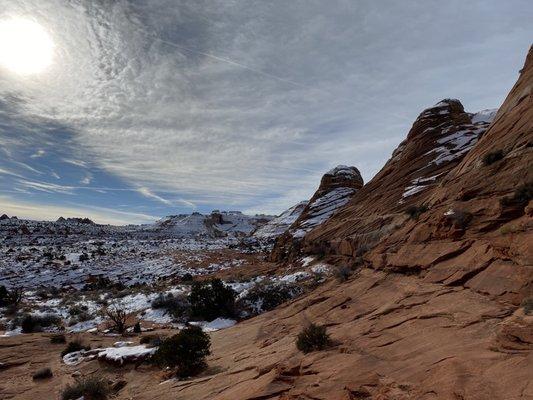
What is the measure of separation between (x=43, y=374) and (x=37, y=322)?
11.9 metres

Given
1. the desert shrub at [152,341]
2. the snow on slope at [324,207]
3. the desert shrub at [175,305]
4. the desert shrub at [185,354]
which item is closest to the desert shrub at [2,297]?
the desert shrub at [175,305]

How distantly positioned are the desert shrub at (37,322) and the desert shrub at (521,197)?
2594cm

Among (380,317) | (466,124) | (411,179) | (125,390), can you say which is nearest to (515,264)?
(380,317)

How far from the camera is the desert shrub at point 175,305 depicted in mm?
24341

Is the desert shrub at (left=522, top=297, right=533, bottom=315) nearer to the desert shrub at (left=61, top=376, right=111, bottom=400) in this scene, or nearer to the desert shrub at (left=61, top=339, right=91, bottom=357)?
the desert shrub at (left=61, top=376, right=111, bottom=400)

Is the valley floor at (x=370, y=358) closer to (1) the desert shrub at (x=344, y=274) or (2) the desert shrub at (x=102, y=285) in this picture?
(1) the desert shrub at (x=344, y=274)

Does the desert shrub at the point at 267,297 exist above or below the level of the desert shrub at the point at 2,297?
below

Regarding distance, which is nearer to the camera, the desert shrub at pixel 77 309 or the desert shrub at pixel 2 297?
the desert shrub at pixel 77 309

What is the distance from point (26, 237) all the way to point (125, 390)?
79.4 meters

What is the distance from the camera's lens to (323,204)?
4625 centimetres

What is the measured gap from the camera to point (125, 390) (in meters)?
11.0

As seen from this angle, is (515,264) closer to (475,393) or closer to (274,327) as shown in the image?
(475,393)

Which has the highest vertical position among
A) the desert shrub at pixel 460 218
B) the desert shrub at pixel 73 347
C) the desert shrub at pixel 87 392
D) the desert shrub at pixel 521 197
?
the desert shrub at pixel 521 197

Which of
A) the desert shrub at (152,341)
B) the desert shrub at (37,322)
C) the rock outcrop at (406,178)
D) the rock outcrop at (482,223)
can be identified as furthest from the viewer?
the rock outcrop at (406,178)
